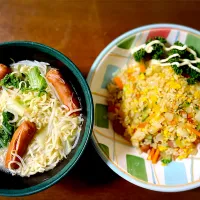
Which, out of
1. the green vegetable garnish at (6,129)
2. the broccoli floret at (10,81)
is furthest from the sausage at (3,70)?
the green vegetable garnish at (6,129)

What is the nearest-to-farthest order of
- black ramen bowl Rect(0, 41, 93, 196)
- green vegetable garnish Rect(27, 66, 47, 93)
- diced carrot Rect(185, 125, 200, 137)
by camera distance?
black ramen bowl Rect(0, 41, 93, 196) < green vegetable garnish Rect(27, 66, 47, 93) < diced carrot Rect(185, 125, 200, 137)

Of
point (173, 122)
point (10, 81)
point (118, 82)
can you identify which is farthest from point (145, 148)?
point (10, 81)

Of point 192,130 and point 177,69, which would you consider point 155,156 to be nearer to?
point 192,130

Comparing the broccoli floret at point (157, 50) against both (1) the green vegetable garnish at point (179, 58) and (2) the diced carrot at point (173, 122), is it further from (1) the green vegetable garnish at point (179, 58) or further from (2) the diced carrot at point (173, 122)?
(2) the diced carrot at point (173, 122)

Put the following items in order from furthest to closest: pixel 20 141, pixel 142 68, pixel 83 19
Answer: pixel 83 19
pixel 142 68
pixel 20 141

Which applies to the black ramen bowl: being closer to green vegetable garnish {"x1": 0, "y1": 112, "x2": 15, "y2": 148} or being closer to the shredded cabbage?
the shredded cabbage

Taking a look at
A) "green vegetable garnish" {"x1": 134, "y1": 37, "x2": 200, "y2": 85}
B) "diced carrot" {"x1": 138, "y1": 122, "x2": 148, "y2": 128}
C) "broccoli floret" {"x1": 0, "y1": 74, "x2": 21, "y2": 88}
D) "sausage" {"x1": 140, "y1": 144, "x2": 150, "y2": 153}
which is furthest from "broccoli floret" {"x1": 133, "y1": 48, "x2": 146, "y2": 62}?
"broccoli floret" {"x1": 0, "y1": 74, "x2": 21, "y2": 88}
